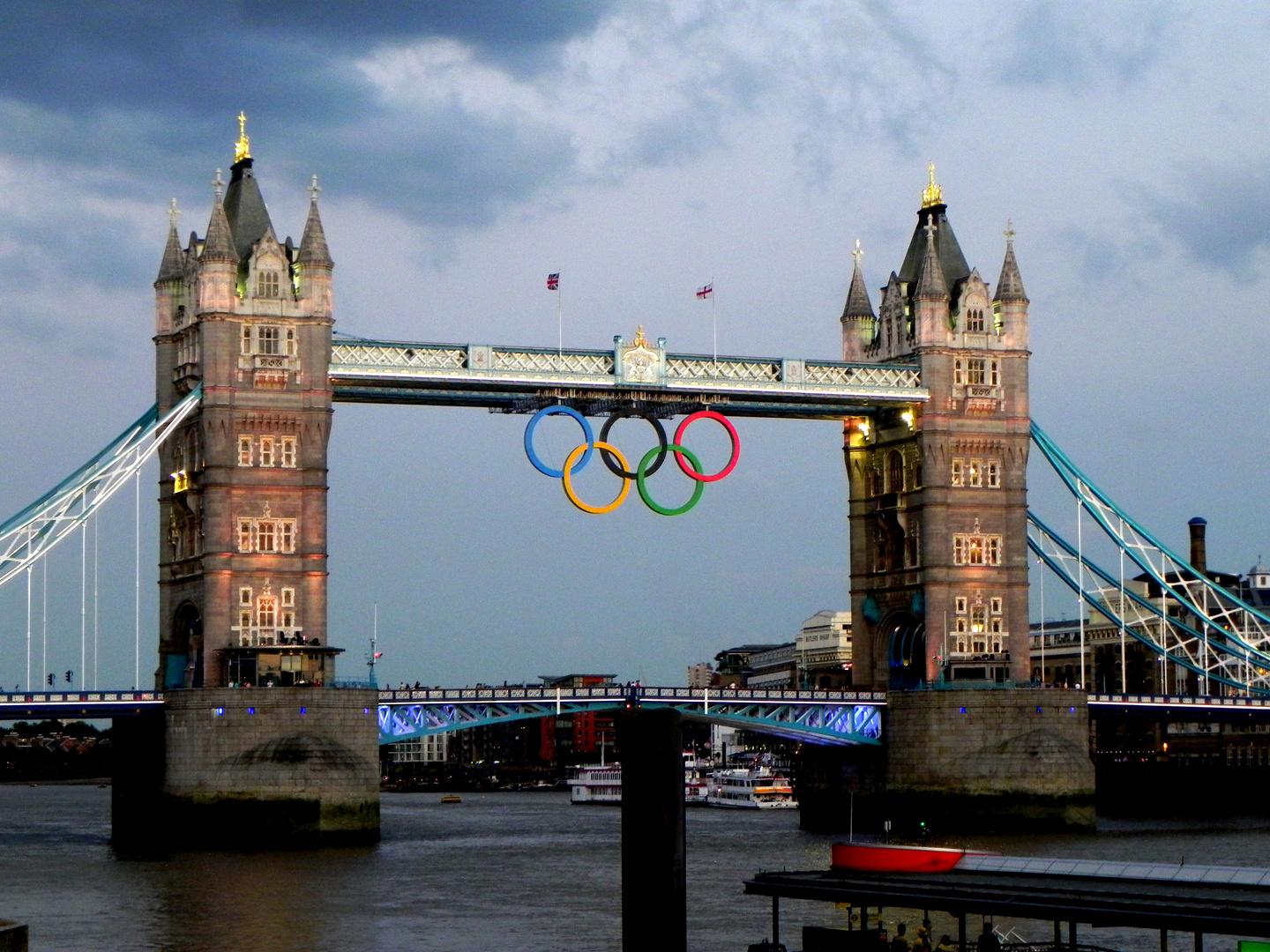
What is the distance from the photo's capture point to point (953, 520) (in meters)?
115

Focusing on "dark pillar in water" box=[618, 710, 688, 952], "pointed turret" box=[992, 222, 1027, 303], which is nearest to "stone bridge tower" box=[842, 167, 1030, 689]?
"pointed turret" box=[992, 222, 1027, 303]

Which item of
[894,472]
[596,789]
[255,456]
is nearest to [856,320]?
[894,472]

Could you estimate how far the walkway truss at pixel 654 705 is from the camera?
341 ft

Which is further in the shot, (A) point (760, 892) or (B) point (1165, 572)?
(B) point (1165, 572)

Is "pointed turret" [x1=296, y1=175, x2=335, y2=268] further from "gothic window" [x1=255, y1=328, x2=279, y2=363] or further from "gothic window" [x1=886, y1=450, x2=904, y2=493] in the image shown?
"gothic window" [x1=886, y1=450, x2=904, y2=493]

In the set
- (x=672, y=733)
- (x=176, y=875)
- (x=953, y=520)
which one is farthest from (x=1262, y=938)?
(x=953, y=520)

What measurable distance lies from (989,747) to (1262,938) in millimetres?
68316

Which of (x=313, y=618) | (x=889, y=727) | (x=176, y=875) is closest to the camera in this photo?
(x=176, y=875)

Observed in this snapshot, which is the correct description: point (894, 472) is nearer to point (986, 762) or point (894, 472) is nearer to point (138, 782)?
point (986, 762)

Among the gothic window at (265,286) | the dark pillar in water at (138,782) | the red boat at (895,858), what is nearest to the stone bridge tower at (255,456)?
the gothic window at (265,286)

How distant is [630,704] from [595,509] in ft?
49.0

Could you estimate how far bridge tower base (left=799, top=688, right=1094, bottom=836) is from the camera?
354 ft

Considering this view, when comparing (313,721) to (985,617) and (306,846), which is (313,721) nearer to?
(306,846)

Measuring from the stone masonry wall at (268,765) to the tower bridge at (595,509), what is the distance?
11cm
